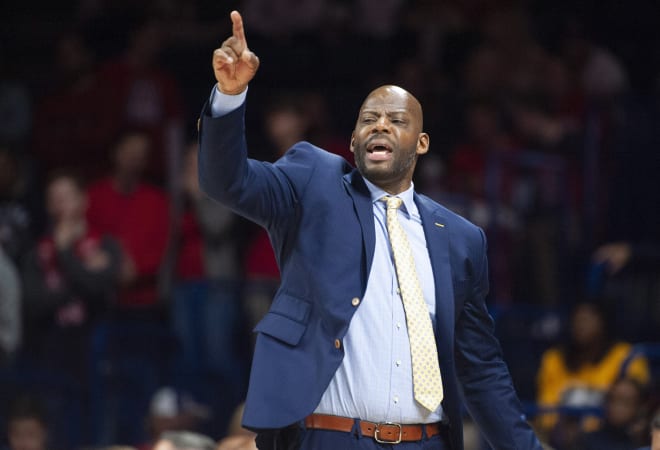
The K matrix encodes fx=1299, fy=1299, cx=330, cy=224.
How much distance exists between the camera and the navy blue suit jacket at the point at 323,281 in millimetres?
3586

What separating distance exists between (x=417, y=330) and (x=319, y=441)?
0.43 m

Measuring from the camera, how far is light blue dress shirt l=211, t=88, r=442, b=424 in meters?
3.71

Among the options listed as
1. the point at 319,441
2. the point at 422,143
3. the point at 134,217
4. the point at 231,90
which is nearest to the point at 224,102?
the point at 231,90

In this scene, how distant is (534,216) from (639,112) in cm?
112

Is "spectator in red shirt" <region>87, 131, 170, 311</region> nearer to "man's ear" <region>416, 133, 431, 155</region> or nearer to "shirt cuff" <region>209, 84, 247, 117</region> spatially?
"man's ear" <region>416, 133, 431, 155</region>

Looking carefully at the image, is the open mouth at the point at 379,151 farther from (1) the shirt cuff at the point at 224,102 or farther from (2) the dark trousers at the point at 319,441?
(2) the dark trousers at the point at 319,441

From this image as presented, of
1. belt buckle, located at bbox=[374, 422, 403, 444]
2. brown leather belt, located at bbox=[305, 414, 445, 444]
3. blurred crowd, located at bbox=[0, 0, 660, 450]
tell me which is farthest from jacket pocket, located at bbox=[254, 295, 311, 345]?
blurred crowd, located at bbox=[0, 0, 660, 450]

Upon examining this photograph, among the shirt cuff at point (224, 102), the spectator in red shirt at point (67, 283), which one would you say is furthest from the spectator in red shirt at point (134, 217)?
the shirt cuff at point (224, 102)

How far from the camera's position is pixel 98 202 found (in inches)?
323

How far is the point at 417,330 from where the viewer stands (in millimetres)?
3791

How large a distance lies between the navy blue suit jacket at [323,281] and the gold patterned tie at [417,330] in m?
0.08

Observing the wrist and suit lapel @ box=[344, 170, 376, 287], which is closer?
the wrist

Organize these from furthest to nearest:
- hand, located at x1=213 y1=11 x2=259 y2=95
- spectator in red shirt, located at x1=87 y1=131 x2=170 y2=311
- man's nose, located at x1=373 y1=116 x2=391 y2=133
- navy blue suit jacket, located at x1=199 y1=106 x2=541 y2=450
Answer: spectator in red shirt, located at x1=87 y1=131 x2=170 y2=311 → man's nose, located at x1=373 y1=116 x2=391 y2=133 → navy blue suit jacket, located at x1=199 y1=106 x2=541 y2=450 → hand, located at x1=213 y1=11 x2=259 y2=95

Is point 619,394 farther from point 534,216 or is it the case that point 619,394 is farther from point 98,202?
point 98,202
